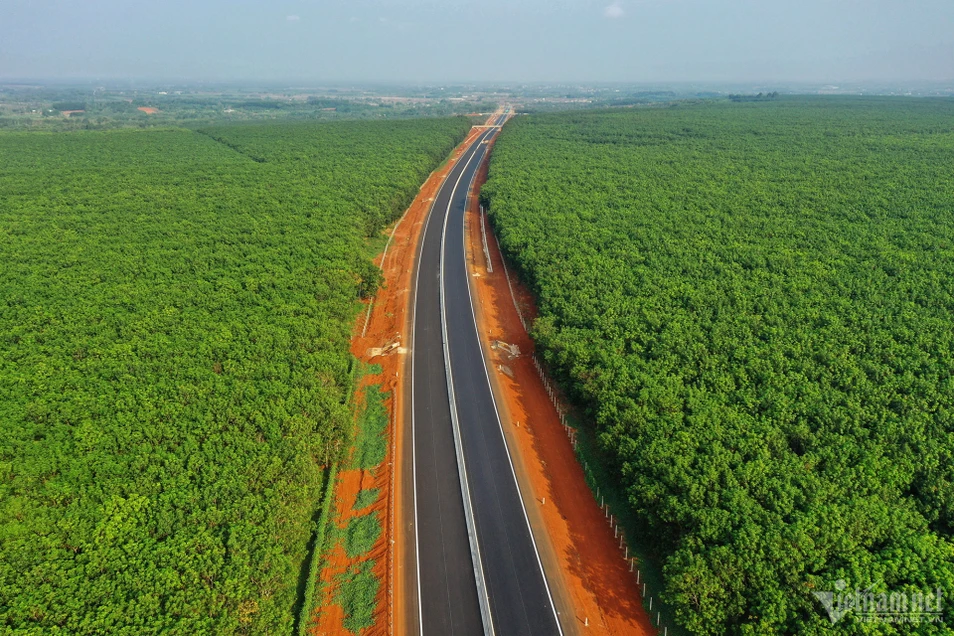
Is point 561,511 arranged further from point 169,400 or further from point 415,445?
point 169,400

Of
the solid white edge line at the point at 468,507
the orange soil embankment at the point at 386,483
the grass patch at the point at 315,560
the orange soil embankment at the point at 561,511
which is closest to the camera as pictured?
the grass patch at the point at 315,560

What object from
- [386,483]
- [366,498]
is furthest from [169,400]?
[386,483]

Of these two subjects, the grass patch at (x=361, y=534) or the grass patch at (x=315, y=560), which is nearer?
the grass patch at (x=315, y=560)

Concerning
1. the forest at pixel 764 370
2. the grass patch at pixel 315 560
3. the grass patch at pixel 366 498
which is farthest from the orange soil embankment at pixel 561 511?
the grass patch at pixel 315 560

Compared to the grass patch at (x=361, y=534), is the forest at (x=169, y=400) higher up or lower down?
higher up

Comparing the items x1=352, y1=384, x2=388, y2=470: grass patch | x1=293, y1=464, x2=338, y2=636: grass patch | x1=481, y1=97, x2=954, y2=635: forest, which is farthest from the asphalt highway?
x1=481, y1=97, x2=954, y2=635: forest

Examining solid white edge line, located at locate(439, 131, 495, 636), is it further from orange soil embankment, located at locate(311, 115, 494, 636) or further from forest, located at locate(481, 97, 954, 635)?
forest, located at locate(481, 97, 954, 635)

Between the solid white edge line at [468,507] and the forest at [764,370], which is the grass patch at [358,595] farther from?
the forest at [764,370]
